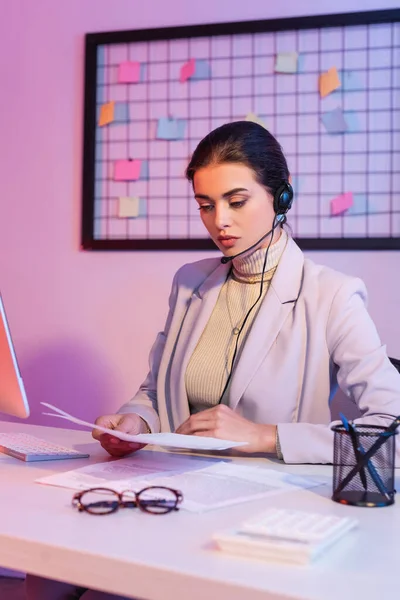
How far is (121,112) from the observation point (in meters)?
2.47

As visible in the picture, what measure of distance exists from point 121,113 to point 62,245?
478 mm

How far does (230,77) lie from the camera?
2.34 m

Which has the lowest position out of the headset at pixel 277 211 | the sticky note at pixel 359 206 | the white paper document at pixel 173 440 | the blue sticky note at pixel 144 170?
the white paper document at pixel 173 440

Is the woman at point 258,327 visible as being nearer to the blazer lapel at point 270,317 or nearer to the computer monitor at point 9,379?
the blazer lapel at point 270,317

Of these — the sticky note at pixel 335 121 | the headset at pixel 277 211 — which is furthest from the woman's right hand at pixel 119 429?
the sticky note at pixel 335 121

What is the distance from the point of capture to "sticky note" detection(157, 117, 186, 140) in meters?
2.40

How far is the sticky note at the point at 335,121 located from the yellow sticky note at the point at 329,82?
59 millimetres

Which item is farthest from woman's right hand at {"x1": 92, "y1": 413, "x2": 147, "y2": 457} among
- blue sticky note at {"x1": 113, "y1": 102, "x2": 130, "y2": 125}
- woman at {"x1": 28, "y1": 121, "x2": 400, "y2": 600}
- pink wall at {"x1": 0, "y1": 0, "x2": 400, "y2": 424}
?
blue sticky note at {"x1": 113, "y1": 102, "x2": 130, "y2": 125}

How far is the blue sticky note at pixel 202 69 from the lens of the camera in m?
2.37

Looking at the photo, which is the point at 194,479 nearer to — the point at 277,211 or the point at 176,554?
the point at 176,554

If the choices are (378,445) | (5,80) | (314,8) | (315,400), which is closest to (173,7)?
(314,8)

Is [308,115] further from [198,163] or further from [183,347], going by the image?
[183,347]

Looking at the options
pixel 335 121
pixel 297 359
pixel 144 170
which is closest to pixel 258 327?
pixel 297 359

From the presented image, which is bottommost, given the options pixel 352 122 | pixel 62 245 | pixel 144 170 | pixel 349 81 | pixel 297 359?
pixel 297 359
